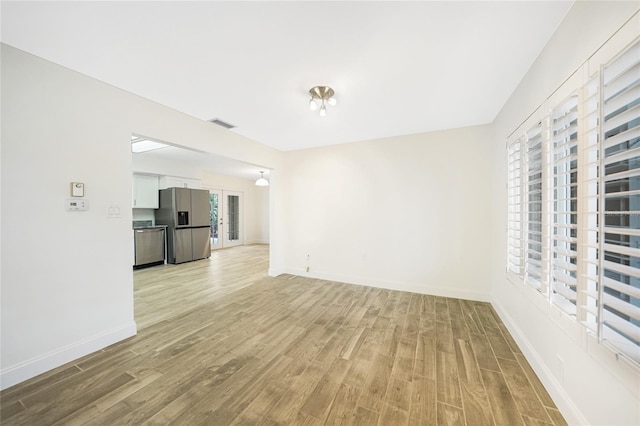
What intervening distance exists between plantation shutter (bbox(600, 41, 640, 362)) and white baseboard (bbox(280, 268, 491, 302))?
246 centimetres

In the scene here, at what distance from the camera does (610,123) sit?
102cm

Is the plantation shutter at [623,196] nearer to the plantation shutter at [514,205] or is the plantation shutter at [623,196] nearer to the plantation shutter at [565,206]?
the plantation shutter at [565,206]

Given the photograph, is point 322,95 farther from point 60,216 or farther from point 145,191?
point 145,191

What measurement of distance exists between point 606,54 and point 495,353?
2.33 m

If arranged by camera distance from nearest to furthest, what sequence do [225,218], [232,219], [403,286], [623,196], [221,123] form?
[623,196] → [221,123] → [403,286] → [225,218] → [232,219]

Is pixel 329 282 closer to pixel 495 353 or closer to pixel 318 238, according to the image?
pixel 318 238

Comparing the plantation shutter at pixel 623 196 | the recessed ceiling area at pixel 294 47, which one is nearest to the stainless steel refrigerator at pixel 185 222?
the recessed ceiling area at pixel 294 47

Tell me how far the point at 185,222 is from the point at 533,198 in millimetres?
6936

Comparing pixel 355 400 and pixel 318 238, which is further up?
pixel 318 238

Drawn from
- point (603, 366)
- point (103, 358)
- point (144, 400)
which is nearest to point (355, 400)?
point (603, 366)

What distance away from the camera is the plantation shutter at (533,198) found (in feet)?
6.30

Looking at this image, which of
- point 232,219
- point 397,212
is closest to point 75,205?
point 397,212

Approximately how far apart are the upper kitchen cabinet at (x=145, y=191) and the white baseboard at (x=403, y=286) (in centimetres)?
407

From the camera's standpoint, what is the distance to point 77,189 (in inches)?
82.1
